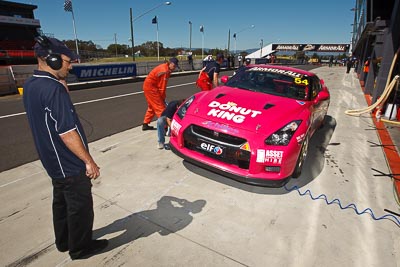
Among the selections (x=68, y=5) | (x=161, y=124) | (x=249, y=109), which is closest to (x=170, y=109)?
(x=161, y=124)

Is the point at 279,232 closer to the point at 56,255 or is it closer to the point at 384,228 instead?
the point at 384,228

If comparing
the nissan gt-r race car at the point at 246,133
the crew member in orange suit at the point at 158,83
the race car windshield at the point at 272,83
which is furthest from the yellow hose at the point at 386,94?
the crew member in orange suit at the point at 158,83

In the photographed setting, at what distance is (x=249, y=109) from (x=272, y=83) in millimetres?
1211

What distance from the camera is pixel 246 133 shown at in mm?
2977

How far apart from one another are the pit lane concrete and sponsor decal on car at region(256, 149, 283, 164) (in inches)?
21.2

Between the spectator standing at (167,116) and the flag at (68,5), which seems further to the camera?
the flag at (68,5)

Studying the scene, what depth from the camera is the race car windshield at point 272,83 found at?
4.09 metres

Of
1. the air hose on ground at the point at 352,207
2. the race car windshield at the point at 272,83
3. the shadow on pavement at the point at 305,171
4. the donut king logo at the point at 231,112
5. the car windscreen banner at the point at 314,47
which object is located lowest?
the air hose on ground at the point at 352,207

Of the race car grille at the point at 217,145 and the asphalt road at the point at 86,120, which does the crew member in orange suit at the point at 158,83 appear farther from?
the race car grille at the point at 217,145

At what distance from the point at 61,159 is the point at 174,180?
5.97 feet

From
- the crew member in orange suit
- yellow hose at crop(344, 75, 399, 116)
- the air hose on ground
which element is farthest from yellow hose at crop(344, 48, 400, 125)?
the crew member in orange suit

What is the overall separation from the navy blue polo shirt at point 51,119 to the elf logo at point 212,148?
1600mm

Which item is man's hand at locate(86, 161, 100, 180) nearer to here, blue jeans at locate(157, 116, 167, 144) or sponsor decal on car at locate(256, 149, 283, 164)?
sponsor decal on car at locate(256, 149, 283, 164)

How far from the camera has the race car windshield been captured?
13.4ft
